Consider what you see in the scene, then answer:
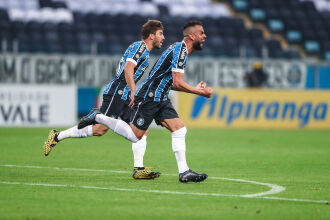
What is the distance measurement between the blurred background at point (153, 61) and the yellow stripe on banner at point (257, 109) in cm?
3

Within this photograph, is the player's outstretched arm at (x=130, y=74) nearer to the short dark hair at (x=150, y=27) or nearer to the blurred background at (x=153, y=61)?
the short dark hair at (x=150, y=27)

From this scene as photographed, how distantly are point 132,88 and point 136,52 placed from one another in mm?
533

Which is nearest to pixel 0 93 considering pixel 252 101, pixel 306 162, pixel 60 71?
pixel 60 71

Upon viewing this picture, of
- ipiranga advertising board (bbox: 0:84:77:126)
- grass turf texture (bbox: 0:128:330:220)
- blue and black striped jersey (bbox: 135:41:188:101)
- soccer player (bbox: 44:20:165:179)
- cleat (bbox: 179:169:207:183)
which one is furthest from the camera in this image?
ipiranga advertising board (bbox: 0:84:77:126)

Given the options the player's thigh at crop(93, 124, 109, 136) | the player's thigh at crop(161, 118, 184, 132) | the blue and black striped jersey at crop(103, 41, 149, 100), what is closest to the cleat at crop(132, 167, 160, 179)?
the player's thigh at crop(161, 118, 184, 132)

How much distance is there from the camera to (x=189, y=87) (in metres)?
8.54

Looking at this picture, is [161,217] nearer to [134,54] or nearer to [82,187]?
[82,187]

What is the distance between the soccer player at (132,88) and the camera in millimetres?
9102

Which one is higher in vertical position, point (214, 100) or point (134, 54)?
point (134, 54)

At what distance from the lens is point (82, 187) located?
7938 mm

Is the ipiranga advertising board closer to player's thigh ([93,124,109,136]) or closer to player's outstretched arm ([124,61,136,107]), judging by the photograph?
player's thigh ([93,124,109,136])

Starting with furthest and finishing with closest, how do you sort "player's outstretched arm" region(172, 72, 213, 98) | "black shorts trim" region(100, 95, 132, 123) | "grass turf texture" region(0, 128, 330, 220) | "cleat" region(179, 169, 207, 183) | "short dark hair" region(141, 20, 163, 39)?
"black shorts trim" region(100, 95, 132, 123)
"short dark hair" region(141, 20, 163, 39)
"cleat" region(179, 169, 207, 183)
"player's outstretched arm" region(172, 72, 213, 98)
"grass turf texture" region(0, 128, 330, 220)

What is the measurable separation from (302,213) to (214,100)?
55.8 ft

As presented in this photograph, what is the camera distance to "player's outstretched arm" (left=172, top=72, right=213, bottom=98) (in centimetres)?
848
